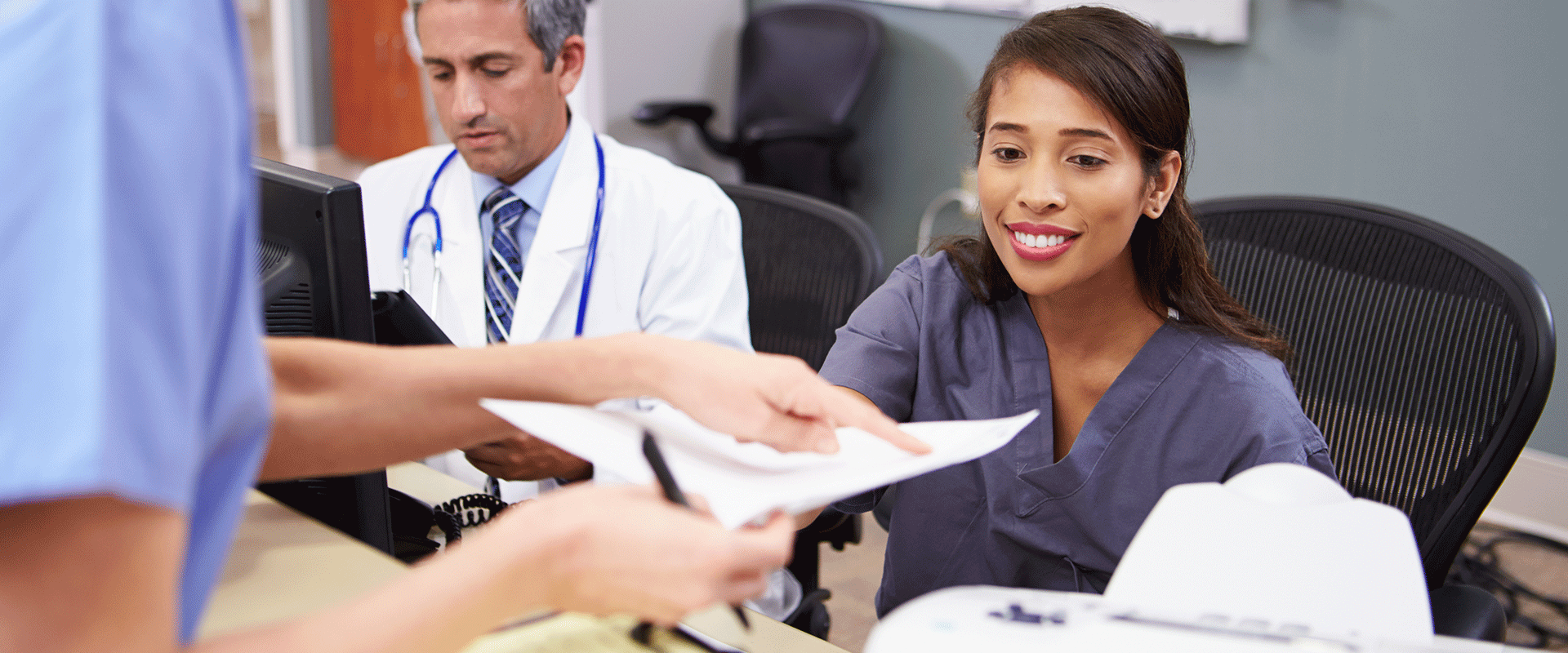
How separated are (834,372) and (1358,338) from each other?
0.55 meters

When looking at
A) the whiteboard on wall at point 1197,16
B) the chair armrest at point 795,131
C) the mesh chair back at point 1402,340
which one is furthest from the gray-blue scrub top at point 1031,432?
the chair armrest at point 795,131

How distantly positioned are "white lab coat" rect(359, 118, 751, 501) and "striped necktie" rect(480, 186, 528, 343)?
0.05 ft

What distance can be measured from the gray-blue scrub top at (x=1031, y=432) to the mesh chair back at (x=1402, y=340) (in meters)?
0.13

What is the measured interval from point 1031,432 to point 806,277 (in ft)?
1.54

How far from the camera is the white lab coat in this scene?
148 cm

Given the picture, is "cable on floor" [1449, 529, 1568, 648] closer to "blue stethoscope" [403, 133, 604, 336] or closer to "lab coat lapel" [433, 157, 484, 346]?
"blue stethoscope" [403, 133, 604, 336]

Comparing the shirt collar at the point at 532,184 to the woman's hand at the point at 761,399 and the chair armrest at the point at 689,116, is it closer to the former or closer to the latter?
the woman's hand at the point at 761,399

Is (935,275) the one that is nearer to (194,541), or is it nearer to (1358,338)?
(1358,338)

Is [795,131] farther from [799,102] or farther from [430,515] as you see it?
[430,515]

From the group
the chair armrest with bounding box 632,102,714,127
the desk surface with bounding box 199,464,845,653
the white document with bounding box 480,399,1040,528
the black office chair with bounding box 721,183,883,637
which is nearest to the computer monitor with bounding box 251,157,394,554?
the desk surface with bounding box 199,464,845,653

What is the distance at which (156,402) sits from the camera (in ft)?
1.22

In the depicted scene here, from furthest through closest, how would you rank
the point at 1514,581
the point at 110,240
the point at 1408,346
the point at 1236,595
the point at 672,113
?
1. the point at 672,113
2. the point at 1514,581
3. the point at 1408,346
4. the point at 1236,595
5. the point at 110,240

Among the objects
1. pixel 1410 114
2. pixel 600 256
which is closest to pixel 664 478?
pixel 600 256

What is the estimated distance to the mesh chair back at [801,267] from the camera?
4.68 ft
